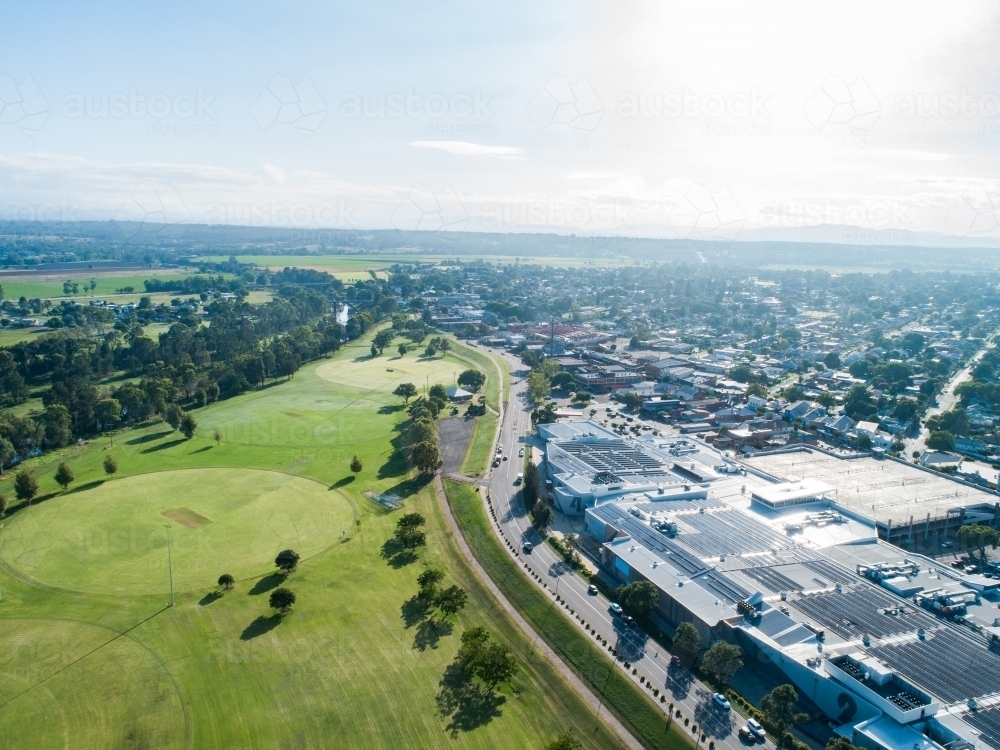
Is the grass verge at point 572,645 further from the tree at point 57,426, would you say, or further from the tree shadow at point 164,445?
the tree at point 57,426

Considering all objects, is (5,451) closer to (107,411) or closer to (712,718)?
(107,411)

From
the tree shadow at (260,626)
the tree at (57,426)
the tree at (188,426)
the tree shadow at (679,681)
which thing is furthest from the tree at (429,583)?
the tree at (57,426)

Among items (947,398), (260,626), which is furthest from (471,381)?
(947,398)

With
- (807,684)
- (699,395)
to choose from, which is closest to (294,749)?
(807,684)

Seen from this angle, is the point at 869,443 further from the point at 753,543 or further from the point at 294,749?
the point at 294,749

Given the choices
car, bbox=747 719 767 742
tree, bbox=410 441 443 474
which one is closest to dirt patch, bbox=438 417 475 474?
tree, bbox=410 441 443 474
